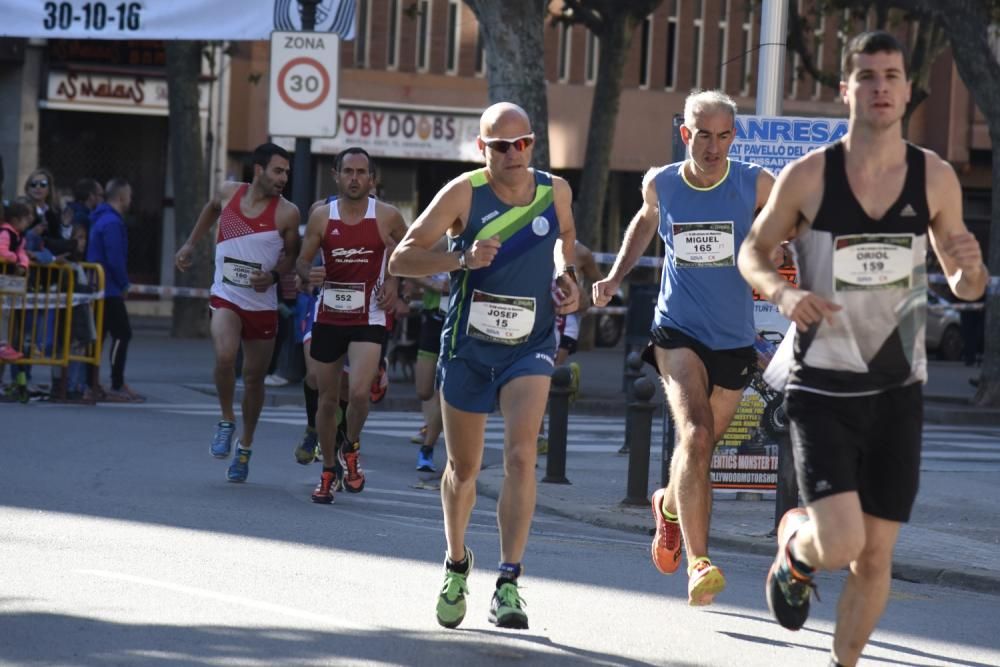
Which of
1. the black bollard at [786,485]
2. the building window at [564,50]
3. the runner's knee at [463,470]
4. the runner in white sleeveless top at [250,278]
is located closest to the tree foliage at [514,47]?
the runner in white sleeveless top at [250,278]

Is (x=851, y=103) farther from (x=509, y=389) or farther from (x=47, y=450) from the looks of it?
(x=47, y=450)

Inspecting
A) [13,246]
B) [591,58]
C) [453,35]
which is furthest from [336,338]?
[591,58]

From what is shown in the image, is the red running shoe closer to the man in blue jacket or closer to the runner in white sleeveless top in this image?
the runner in white sleeveless top

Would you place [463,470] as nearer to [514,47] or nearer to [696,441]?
[696,441]

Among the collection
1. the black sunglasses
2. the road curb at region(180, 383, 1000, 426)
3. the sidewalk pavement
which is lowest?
the road curb at region(180, 383, 1000, 426)

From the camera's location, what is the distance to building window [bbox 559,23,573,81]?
38844 millimetres

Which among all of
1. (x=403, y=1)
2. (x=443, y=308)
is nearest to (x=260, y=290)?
(x=443, y=308)

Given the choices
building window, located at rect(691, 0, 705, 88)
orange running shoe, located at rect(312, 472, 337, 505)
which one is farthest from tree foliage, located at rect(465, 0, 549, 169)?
building window, located at rect(691, 0, 705, 88)

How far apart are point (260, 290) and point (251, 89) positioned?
25.1 meters

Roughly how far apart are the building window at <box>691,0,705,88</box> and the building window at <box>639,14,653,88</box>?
1.04m

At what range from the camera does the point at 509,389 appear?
7.01 m

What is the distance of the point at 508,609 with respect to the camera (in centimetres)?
681

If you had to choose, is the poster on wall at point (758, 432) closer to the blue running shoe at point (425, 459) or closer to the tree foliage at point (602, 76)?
the blue running shoe at point (425, 459)

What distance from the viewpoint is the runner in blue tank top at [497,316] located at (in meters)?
6.95
